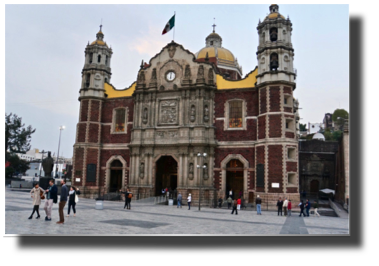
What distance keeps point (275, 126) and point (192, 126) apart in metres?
8.72

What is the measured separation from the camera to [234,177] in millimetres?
35344

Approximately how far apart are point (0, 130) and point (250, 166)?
87.2 feet

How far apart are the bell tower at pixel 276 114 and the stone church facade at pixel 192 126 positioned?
3.7 inches

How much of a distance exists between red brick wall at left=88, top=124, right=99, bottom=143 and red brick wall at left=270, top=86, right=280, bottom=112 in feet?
68.3

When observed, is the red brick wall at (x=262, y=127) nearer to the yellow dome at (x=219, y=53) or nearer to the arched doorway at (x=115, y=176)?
the arched doorway at (x=115, y=176)

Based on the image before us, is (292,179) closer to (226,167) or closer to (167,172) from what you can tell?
(226,167)

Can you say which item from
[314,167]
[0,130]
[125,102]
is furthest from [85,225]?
[314,167]

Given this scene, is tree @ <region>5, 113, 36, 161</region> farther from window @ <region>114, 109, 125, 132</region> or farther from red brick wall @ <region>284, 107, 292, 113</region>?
red brick wall @ <region>284, 107, 292, 113</region>

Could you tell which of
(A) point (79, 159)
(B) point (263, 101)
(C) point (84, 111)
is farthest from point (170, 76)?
(A) point (79, 159)

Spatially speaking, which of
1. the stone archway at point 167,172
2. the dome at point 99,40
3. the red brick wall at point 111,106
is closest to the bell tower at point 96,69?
the dome at point 99,40

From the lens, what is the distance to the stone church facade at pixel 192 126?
105 ft

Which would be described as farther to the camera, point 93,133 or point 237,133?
point 93,133

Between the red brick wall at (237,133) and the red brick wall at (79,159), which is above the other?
the red brick wall at (237,133)
